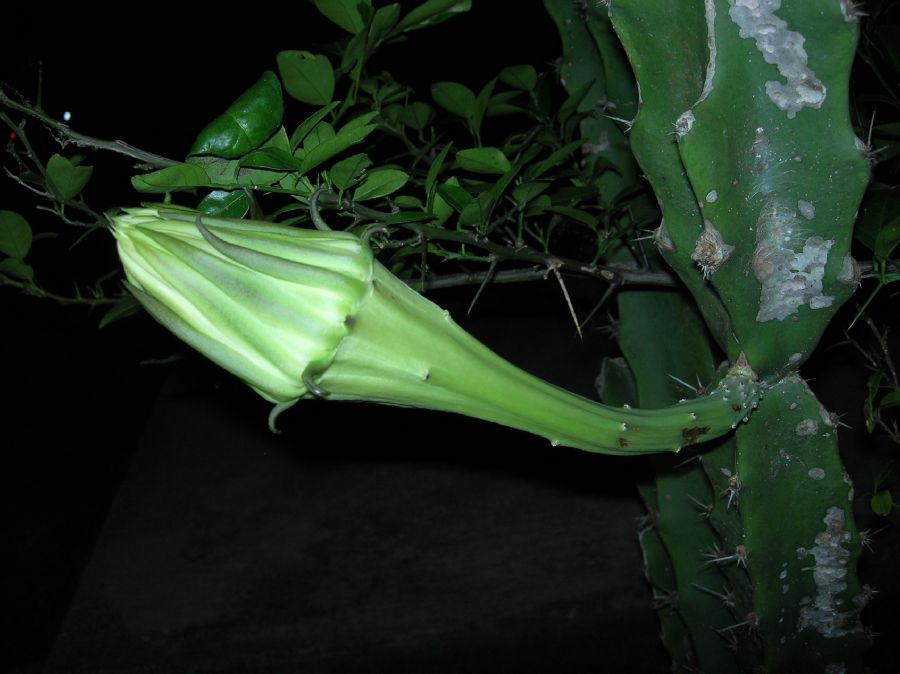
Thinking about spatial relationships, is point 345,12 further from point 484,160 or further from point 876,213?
point 876,213

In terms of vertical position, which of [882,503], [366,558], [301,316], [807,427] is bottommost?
[366,558]

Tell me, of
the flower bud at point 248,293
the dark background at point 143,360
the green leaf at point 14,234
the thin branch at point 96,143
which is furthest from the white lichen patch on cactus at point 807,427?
the dark background at point 143,360

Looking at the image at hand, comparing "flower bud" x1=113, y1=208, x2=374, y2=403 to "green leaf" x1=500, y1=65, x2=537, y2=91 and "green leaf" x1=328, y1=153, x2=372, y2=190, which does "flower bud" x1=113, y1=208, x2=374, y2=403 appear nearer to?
"green leaf" x1=328, y1=153, x2=372, y2=190

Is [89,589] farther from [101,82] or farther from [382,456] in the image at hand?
[101,82]

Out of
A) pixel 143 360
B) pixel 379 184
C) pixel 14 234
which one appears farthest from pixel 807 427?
pixel 143 360

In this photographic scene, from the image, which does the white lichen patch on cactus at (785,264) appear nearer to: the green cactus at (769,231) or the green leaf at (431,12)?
the green cactus at (769,231)

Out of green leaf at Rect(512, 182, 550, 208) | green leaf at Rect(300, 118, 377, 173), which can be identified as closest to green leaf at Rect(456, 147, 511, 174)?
green leaf at Rect(512, 182, 550, 208)
